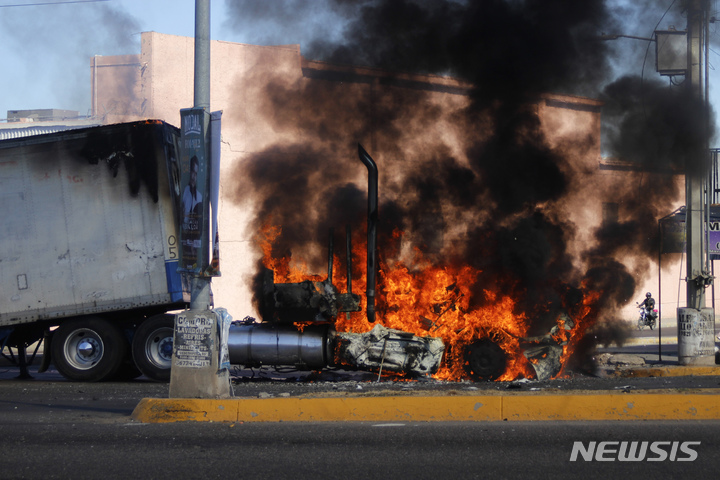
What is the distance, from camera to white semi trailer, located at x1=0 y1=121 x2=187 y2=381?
10695 millimetres

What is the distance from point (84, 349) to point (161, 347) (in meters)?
1.25

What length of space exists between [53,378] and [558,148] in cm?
1018

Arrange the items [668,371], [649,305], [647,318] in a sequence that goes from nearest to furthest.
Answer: [668,371]
[649,305]
[647,318]

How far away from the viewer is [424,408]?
6750mm

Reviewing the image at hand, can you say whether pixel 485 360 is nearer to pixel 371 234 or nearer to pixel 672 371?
pixel 371 234

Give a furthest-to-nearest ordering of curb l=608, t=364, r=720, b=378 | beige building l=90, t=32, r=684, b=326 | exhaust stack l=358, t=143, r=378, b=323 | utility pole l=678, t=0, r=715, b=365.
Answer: beige building l=90, t=32, r=684, b=326, utility pole l=678, t=0, r=715, b=365, curb l=608, t=364, r=720, b=378, exhaust stack l=358, t=143, r=378, b=323

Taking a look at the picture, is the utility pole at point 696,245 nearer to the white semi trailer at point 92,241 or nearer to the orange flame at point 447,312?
the orange flame at point 447,312

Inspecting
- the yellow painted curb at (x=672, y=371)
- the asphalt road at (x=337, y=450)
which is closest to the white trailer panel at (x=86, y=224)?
the asphalt road at (x=337, y=450)

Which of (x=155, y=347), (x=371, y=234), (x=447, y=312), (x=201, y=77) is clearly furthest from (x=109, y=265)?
(x=447, y=312)

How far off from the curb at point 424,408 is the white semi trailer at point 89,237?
410 cm

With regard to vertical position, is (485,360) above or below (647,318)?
above

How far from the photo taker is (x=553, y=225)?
12.4 meters

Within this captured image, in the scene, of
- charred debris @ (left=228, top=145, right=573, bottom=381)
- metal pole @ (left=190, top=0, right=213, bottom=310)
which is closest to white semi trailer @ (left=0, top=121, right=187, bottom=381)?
charred debris @ (left=228, top=145, right=573, bottom=381)

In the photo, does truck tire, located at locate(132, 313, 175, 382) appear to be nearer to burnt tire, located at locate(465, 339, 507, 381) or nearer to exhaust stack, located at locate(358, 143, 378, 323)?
exhaust stack, located at locate(358, 143, 378, 323)
